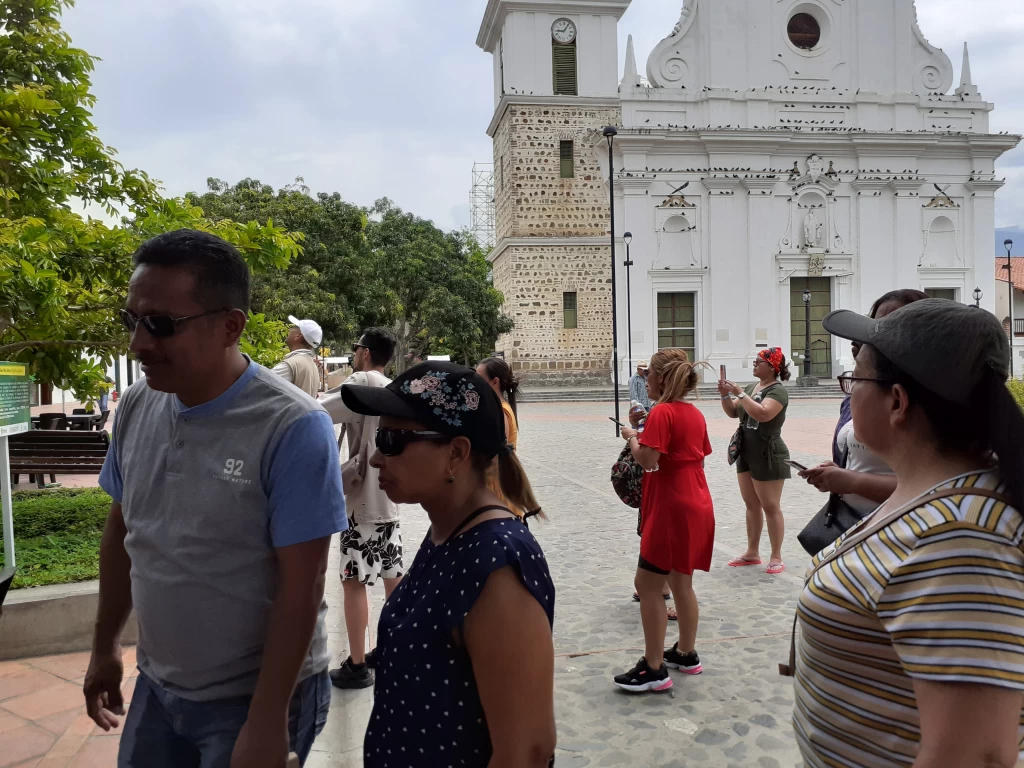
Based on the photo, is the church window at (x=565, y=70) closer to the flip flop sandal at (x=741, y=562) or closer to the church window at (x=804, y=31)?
the church window at (x=804, y=31)

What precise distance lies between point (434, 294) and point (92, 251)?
83.0ft

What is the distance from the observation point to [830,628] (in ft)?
5.07

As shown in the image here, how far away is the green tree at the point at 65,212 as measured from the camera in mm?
5277

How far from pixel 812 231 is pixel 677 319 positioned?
6.97 metres

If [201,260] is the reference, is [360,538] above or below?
below

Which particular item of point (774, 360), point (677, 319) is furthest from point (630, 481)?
point (677, 319)

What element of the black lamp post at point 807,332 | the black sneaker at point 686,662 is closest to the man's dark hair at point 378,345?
the black sneaker at point 686,662

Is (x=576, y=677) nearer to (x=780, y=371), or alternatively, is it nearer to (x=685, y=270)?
(x=780, y=371)

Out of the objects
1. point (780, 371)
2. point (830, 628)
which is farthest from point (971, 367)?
point (780, 371)

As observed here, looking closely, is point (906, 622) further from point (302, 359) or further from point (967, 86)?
point (967, 86)

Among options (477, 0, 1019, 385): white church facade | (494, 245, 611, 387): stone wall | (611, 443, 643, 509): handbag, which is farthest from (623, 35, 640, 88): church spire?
(611, 443, 643, 509): handbag

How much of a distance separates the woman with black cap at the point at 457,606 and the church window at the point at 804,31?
1532 inches

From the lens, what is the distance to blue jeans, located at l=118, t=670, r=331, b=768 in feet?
6.19

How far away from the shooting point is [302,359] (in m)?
6.13
